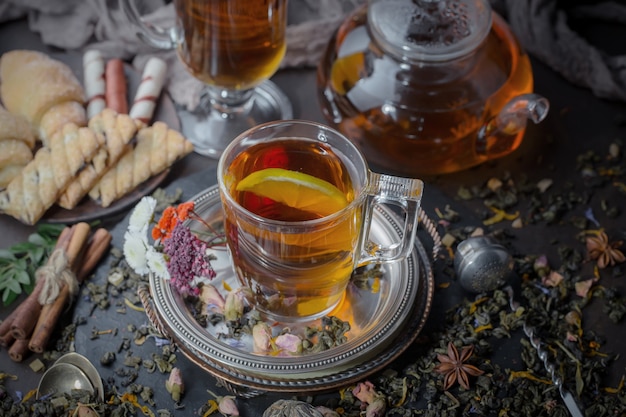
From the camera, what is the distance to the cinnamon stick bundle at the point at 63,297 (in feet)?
4.86

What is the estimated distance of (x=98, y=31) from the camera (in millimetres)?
2109

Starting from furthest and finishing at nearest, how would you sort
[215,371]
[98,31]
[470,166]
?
[98,31]
[470,166]
[215,371]

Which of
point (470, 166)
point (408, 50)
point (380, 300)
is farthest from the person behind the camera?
point (470, 166)

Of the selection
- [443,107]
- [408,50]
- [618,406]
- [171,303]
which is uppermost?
[408,50]

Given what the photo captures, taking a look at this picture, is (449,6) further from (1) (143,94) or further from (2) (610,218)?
(1) (143,94)

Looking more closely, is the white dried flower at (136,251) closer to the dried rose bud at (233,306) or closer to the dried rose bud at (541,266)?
the dried rose bud at (233,306)

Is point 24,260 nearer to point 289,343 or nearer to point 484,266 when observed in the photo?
point 289,343

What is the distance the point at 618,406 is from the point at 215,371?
0.72m

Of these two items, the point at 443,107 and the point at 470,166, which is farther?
the point at 470,166

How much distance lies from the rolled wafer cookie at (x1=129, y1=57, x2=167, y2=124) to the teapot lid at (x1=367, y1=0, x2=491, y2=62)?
560mm

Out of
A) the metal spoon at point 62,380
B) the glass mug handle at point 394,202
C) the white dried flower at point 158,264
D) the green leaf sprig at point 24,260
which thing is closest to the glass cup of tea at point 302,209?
the glass mug handle at point 394,202

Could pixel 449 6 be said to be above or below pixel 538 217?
above

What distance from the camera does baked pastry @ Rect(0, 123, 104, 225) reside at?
1.69 m

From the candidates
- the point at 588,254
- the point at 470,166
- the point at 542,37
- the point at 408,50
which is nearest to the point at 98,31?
the point at 408,50
